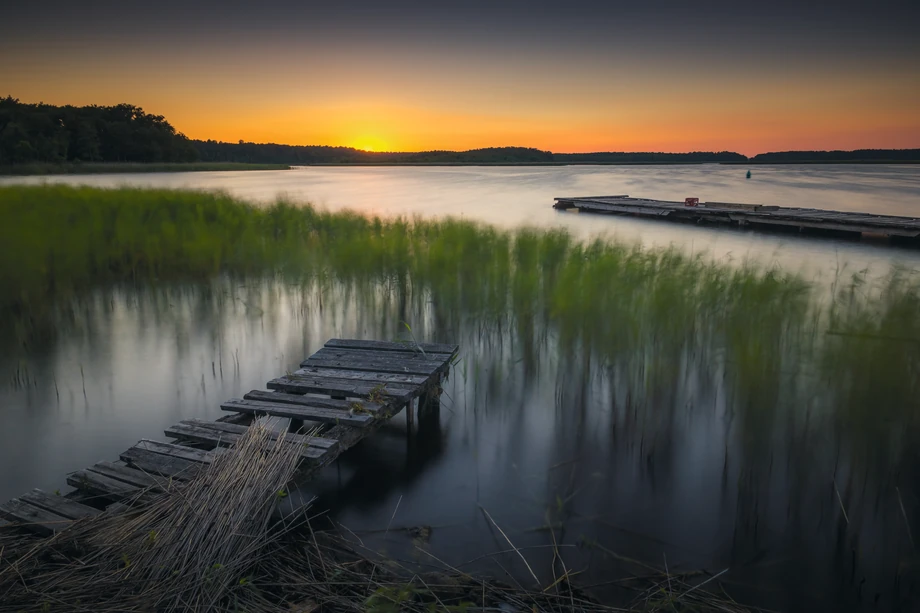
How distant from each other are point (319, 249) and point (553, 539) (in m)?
8.08

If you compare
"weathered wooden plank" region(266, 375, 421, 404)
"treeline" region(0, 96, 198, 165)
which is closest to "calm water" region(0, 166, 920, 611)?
"weathered wooden plank" region(266, 375, 421, 404)

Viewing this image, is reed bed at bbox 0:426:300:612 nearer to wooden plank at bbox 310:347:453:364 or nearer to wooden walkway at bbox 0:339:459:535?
wooden walkway at bbox 0:339:459:535

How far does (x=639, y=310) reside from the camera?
5988 mm

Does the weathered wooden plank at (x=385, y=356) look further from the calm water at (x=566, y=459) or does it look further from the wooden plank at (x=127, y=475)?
the wooden plank at (x=127, y=475)

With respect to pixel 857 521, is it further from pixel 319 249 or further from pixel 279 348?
pixel 319 249

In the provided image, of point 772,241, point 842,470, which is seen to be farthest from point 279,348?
point 772,241

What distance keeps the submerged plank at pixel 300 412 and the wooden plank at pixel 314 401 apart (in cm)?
7

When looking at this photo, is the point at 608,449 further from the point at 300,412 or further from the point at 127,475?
the point at 127,475

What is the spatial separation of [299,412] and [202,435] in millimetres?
720

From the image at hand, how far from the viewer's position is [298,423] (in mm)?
5305

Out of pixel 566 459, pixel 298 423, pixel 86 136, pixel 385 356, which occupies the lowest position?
pixel 566 459

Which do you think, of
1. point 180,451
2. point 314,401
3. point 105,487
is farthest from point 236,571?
point 314,401

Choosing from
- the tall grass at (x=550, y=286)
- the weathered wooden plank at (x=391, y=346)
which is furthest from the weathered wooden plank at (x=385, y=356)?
the tall grass at (x=550, y=286)

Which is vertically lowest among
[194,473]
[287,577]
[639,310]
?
[287,577]
